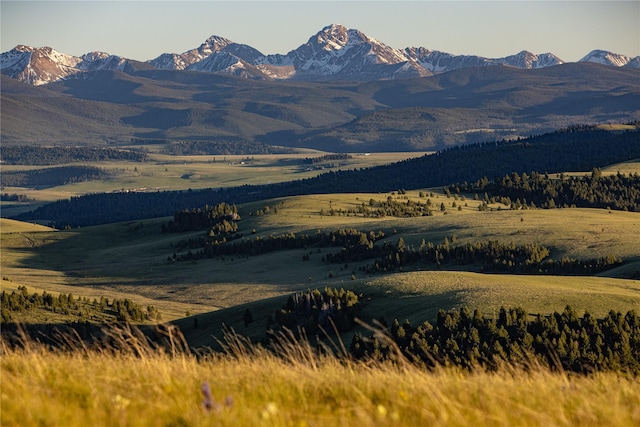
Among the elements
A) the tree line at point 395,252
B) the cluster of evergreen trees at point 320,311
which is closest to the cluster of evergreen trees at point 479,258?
the tree line at point 395,252

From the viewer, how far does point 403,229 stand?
133m

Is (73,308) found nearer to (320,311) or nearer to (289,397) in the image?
(320,311)

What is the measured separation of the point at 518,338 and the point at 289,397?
2776cm

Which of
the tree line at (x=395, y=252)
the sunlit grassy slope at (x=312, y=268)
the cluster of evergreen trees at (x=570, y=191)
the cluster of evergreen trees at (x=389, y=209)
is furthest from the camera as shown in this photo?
the cluster of evergreen trees at (x=570, y=191)

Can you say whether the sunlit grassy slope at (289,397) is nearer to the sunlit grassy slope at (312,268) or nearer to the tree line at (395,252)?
the sunlit grassy slope at (312,268)

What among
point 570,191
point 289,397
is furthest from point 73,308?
point 570,191

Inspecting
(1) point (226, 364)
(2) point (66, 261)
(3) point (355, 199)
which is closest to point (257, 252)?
(2) point (66, 261)

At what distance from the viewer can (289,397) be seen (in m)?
11.9

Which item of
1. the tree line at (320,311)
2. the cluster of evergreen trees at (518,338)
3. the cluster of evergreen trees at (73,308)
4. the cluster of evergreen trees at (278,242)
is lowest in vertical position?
the cluster of evergreen trees at (278,242)

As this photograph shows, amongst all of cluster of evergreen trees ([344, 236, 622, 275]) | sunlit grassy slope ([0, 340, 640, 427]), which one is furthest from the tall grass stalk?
cluster of evergreen trees ([344, 236, 622, 275])

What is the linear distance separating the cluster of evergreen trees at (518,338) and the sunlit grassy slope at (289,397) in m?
20.1

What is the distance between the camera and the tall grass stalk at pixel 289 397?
10.7 m

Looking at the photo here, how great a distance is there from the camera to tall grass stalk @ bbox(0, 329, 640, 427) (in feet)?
35.0

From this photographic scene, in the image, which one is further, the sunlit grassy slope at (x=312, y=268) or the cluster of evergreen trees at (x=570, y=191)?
the cluster of evergreen trees at (x=570, y=191)
